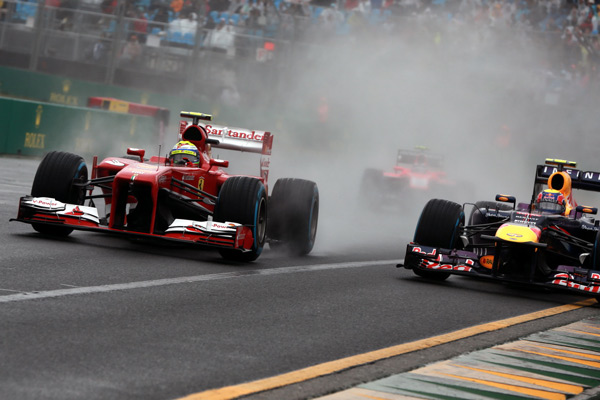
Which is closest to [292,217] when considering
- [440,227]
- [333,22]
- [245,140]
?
[245,140]

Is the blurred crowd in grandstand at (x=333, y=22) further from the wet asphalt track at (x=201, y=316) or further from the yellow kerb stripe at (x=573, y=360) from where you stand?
the yellow kerb stripe at (x=573, y=360)

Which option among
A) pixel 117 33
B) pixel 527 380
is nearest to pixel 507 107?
pixel 117 33

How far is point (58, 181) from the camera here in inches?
422

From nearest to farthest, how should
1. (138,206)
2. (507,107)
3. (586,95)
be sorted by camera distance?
1. (138,206)
2. (586,95)
3. (507,107)

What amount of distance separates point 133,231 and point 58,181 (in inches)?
43.8

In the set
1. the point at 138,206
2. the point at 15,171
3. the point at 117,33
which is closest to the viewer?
the point at 138,206

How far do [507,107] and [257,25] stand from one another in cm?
1199

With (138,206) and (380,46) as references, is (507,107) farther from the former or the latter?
(138,206)

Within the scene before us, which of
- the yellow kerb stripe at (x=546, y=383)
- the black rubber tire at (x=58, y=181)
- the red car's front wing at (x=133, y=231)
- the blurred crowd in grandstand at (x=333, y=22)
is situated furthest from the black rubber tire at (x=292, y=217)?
the blurred crowd in grandstand at (x=333, y=22)

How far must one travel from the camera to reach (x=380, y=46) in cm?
3709

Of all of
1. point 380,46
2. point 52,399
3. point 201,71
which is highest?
point 380,46

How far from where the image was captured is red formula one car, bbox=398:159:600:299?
10438 millimetres

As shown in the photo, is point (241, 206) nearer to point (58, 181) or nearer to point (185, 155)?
point (185, 155)

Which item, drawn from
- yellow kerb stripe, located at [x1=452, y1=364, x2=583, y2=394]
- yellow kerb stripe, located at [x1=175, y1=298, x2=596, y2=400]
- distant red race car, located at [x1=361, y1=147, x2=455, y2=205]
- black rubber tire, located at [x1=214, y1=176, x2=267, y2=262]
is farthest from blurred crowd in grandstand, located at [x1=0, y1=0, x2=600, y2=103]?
yellow kerb stripe, located at [x1=452, y1=364, x2=583, y2=394]
